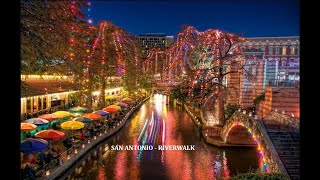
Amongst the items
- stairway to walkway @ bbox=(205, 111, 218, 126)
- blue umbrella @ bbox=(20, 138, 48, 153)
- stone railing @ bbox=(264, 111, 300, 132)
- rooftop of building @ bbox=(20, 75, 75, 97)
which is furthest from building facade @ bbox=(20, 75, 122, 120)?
stone railing @ bbox=(264, 111, 300, 132)

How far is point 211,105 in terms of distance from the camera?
51781 millimetres

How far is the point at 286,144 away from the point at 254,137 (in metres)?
4.74

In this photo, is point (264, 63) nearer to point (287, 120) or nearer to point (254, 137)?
point (254, 137)

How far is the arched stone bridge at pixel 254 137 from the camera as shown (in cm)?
1660

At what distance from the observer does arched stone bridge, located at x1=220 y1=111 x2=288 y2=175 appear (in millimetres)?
16602

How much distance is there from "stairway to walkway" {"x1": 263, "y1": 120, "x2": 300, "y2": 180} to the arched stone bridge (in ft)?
1.04

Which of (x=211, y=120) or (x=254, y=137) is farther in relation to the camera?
(x=211, y=120)

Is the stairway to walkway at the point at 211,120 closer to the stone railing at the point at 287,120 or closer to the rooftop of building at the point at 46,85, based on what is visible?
the stone railing at the point at 287,120

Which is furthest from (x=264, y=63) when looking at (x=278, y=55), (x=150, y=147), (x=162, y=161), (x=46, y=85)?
(x=46, y=85)

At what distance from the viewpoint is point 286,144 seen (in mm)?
17469

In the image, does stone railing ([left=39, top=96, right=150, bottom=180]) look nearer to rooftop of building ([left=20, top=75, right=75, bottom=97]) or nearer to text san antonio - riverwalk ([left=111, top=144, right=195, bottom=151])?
text san antonio - riverwalk ([left=111, top=144, right=195, bottom=151])

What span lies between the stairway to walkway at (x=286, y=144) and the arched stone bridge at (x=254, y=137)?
316 millimetres
